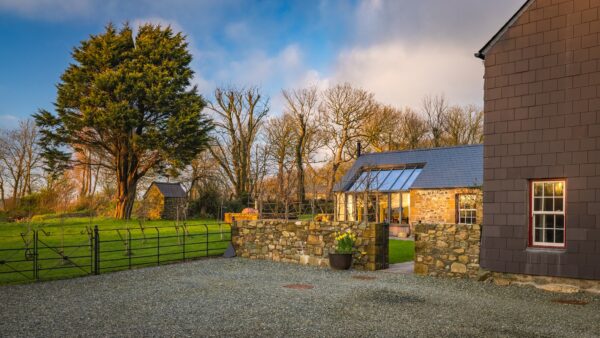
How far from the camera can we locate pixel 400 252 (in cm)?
1767

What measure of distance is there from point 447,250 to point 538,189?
2631 mm

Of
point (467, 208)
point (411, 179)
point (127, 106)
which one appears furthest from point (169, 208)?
point (467, 208)

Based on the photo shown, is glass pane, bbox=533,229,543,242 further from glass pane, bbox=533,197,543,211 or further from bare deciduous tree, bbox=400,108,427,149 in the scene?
bare deciduous tree, bbox=400,108,427,149

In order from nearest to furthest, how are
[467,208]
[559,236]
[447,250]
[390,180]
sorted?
[559,236] < [447,250] < [467,208] < [390,180]

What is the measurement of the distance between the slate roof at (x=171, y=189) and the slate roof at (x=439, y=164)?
47.7 ft

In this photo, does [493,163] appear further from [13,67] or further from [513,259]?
[13,67]

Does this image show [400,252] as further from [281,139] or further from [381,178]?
[281,139]

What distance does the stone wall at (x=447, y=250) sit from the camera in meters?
11.6

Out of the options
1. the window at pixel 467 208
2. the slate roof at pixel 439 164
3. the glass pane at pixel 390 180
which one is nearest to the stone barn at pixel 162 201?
the slate roof at pixel 439 164

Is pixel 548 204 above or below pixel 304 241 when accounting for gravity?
above

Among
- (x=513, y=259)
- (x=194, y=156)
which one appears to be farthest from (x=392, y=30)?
(x=194, y=156)

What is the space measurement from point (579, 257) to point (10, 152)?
135 feet

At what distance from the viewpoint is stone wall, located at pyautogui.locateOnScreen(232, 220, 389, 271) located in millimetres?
13391

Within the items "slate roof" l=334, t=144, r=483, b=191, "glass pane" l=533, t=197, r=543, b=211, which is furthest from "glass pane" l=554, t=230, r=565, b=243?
"slate roof" l=334, t=144, r=483, b=191
